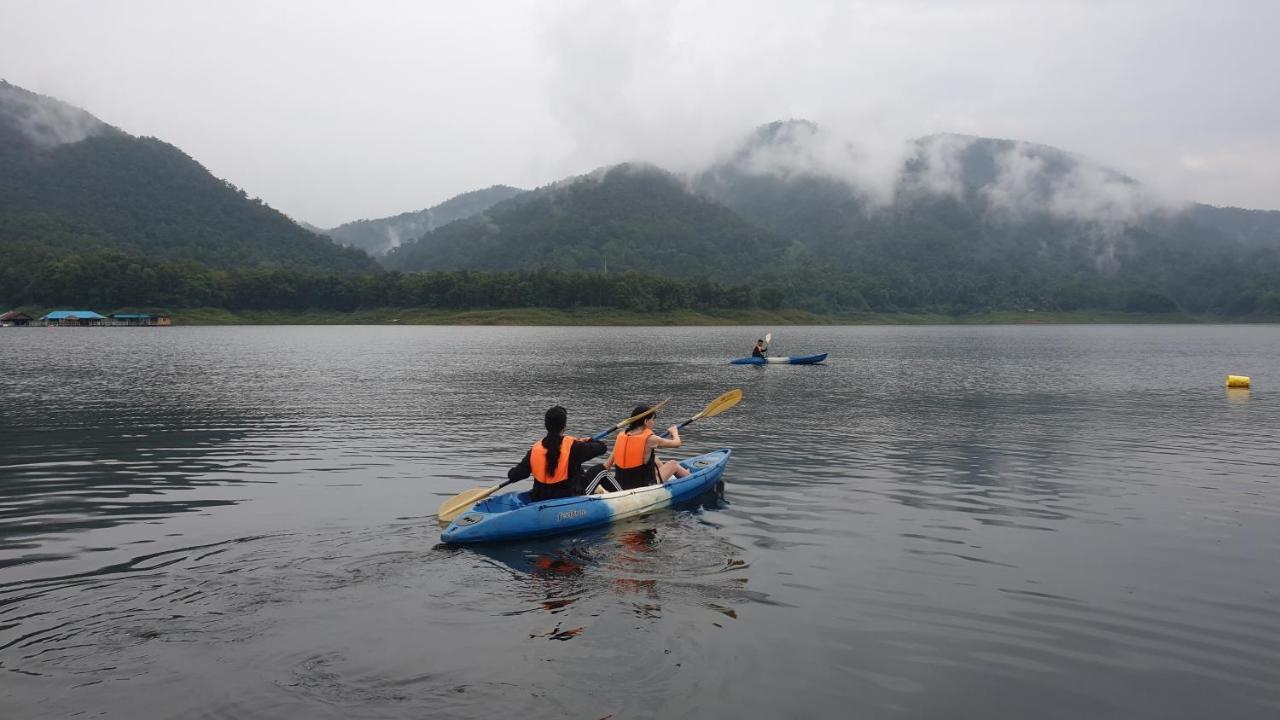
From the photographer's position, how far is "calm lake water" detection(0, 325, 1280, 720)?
9.01m

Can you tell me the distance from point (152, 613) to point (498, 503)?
5964 millimetres

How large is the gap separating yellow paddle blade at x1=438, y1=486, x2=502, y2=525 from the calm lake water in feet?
1.52

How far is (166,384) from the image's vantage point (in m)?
44.3

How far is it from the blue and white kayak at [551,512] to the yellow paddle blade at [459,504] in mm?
862

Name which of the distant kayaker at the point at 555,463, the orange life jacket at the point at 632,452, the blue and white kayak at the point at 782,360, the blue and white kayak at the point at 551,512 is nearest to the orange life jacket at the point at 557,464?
the distant kayaker at the point at 555,463

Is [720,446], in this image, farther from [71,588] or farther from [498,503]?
[71,588]

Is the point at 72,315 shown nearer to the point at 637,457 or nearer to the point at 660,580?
the point at 637,457

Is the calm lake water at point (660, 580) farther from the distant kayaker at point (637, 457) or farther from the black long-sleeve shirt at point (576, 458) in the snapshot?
the black long-sleeve shirt at point (576, 458)

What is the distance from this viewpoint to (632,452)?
17.9 metres

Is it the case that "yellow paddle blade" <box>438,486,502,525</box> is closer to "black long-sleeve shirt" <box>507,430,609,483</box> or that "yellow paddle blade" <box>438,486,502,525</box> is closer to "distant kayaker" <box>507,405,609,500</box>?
"black long-sleeve shirt" <box>507,430,609,483</box>

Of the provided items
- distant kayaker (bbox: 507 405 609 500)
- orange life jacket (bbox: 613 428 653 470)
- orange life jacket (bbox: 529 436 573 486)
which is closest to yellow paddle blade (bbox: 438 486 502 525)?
distant kayaker (bbox: 507 405 609 500)

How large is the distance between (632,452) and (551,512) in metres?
3.16

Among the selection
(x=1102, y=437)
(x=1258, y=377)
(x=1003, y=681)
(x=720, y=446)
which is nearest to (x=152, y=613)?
(x=1003, y=681)

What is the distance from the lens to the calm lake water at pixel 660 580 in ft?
29.6
